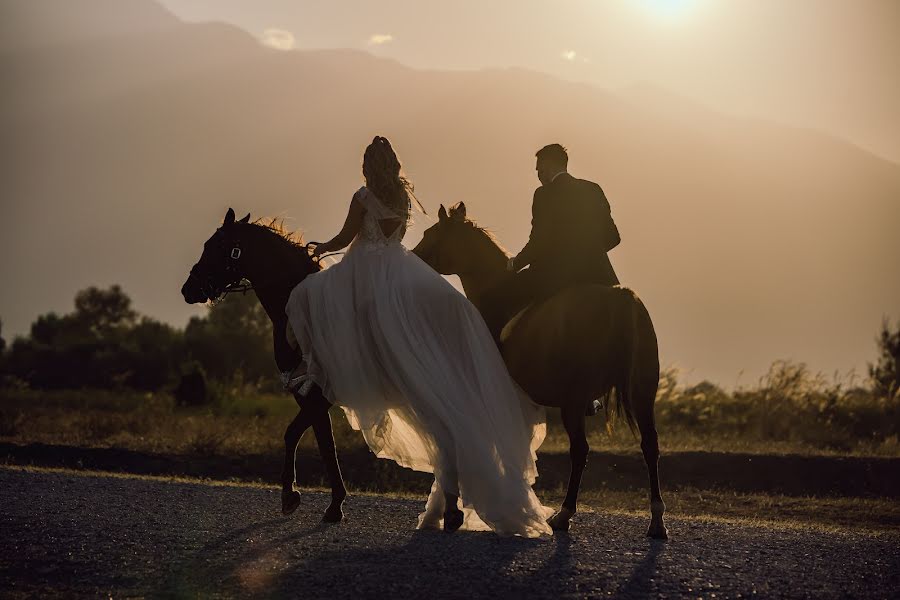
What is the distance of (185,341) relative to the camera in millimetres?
48594

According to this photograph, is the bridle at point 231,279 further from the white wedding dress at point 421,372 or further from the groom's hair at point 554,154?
the groom's hair at point 554,154

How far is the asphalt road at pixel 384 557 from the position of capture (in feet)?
23.8

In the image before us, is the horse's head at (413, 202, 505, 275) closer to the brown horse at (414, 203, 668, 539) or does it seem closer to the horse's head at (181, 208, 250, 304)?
the brown horse at (414, 203, 668, 539)

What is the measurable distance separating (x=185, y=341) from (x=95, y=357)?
3858 mm

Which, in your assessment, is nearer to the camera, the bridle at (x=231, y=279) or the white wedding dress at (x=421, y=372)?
the white wedding dress at (x=421, y=372)

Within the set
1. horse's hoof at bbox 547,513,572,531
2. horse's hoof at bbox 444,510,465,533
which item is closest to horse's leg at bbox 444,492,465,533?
horse's hoof at bbox 444,510,465,533

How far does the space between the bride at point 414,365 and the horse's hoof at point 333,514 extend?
0.70 metres

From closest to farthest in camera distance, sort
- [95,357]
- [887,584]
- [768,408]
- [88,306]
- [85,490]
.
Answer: [887,584], [85,490], [768,408], [95,357], [88,306]

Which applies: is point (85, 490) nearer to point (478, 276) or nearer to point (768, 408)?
point (478, 276)

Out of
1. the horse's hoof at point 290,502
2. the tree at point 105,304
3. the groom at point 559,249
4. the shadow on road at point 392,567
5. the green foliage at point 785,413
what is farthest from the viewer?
the tree at point 105,304

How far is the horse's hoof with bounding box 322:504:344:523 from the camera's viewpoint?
392 inches

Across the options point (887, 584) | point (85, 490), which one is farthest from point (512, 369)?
point (85, 490)

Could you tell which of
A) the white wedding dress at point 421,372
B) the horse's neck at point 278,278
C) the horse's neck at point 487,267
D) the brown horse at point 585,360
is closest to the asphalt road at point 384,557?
the white wedding dress at point 421,372

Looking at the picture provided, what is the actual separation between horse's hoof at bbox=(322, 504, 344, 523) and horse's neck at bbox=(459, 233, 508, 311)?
2.25m
